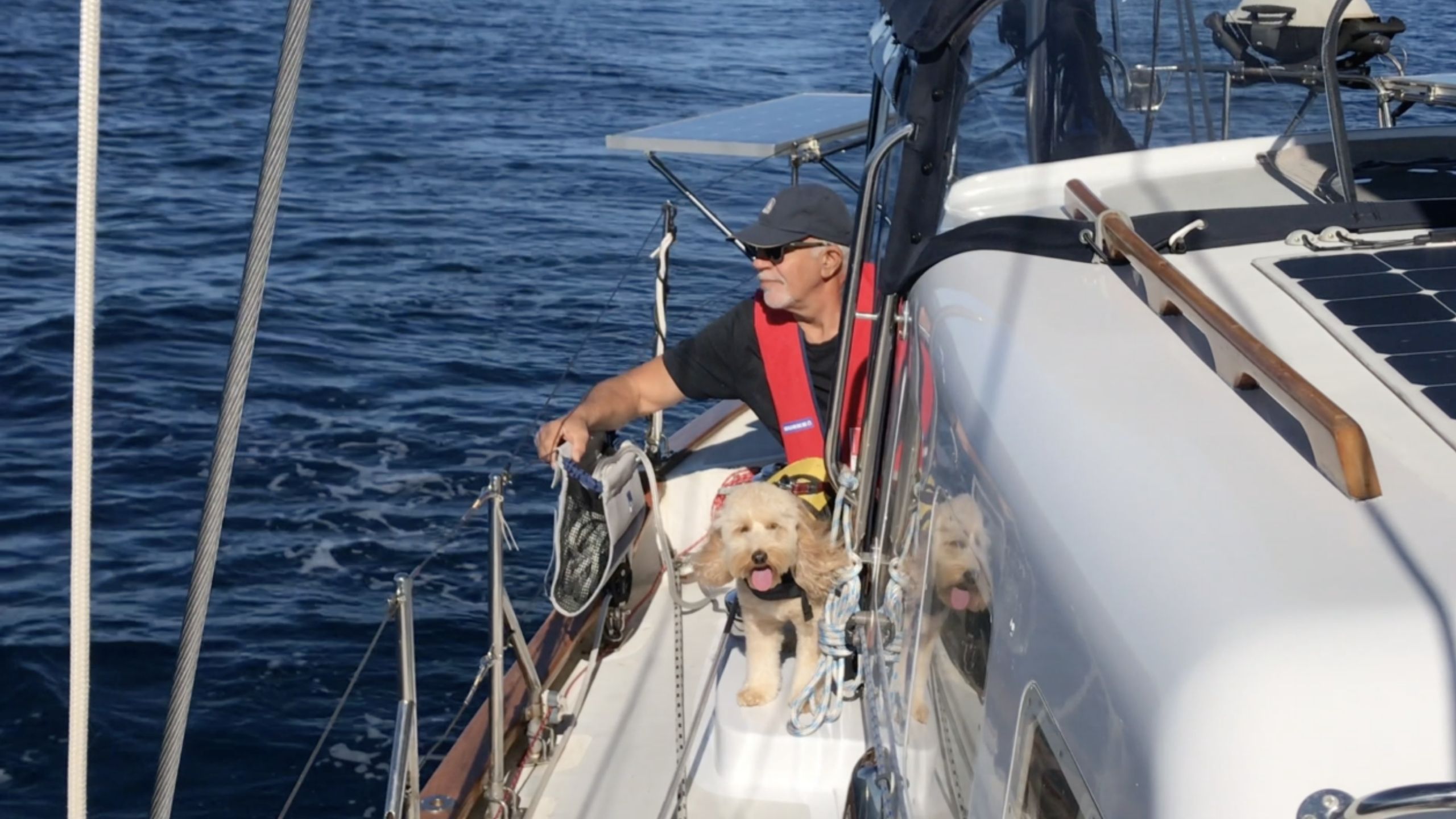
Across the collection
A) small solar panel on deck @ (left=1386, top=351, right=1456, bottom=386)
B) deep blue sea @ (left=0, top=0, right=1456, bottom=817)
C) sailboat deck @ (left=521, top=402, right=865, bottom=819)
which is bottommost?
deep blue sea @ (left=0, top=0, right=1456, bottom=817)

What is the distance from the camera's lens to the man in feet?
12.3

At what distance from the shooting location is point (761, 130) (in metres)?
4.79

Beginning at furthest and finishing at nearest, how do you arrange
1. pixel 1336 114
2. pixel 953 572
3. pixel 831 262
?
pixel 831 262 → pixel 1336 114 → pixel 953 572

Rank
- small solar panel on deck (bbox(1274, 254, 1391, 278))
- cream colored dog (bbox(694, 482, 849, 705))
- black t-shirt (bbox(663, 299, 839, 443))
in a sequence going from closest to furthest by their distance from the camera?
small solar panel on deck (bbox(1274, 254, 1391, 278)) < cream colored dog (bbox(694, 482, 849, 705)) < black t-shirt (bbox(663, 299, 839, 443))

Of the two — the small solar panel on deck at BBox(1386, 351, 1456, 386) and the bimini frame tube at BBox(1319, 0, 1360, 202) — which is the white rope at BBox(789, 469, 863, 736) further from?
the small solar panel on deck at BBox(1386, 351, 1456, 386)

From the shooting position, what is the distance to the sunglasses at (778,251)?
3699 millimetres

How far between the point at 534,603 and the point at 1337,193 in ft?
15.7

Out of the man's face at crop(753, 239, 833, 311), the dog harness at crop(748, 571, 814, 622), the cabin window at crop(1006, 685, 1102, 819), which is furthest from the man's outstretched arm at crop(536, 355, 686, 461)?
the cabin window at crop(1006, 685, 1102, 819)

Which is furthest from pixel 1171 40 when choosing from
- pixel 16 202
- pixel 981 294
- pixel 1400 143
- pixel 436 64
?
pixel 436 64

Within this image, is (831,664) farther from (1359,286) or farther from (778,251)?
(1359,286)

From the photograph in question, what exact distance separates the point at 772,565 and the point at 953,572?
3.48ft

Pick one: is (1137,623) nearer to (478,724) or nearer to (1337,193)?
(1337,193)

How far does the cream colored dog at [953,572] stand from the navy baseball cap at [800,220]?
1443 millimetres

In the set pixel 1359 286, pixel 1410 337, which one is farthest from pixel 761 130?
pixel 1410 337
